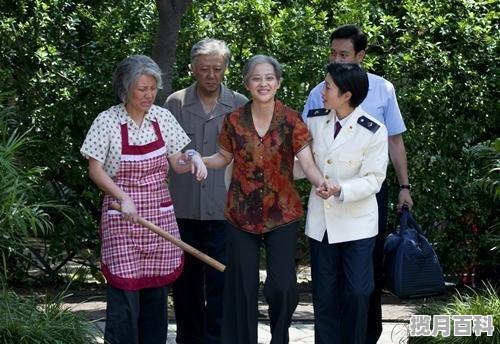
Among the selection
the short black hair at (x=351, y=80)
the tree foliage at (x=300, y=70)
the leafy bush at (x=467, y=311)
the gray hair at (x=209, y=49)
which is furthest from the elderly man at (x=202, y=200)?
the tree foliage at (x=300, y=70)

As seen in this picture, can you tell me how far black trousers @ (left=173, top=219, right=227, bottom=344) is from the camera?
23.5ft

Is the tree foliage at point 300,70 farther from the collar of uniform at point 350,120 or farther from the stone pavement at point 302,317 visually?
the collar of uniform at point 350,120

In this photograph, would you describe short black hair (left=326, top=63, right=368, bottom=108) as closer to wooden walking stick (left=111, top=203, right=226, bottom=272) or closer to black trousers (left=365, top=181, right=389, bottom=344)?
black trousers (left=365, top=181, right=389, bottom=344)

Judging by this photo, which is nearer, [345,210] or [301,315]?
[345,210]

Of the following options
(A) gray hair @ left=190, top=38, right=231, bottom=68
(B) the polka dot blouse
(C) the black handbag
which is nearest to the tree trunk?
(A) gray hair @ left=190, top=38, right=231, bottom=68

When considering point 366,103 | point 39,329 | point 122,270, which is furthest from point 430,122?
point 39,329

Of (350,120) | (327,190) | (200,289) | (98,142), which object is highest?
(350,120)

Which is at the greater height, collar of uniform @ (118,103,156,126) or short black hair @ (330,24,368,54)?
short black hair @ (330,24,368,54)

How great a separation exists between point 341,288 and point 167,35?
7.76ft

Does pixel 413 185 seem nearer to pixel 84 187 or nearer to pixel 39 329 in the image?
pixel 84 187

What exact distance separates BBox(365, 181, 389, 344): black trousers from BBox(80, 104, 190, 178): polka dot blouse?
1.33m

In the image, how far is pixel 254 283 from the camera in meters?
6.43

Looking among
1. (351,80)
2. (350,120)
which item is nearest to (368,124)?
(350,120)

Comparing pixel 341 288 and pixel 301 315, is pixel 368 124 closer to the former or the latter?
pixel 341 288
